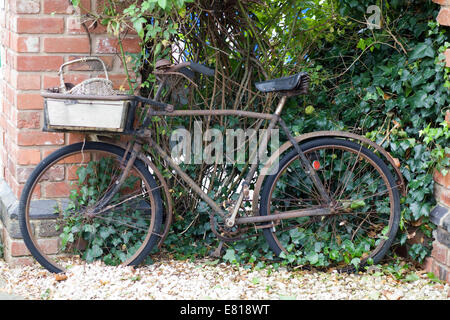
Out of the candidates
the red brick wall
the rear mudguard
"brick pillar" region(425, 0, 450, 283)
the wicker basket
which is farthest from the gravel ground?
the wicker basket

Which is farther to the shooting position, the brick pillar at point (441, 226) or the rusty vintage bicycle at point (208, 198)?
the rusty vintage bicycle at point (208, 198)

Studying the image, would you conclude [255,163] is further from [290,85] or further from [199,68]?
[199,68]

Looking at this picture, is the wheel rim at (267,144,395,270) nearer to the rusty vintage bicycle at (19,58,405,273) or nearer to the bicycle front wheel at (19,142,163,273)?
the rusty vintage bicycle at (19,58,405,273)

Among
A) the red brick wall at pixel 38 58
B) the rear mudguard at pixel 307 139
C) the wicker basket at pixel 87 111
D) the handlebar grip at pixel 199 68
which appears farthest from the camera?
the rear mudguard at pixel 307 139

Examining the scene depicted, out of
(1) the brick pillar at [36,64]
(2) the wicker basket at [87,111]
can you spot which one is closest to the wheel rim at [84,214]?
(1) the brick pillar at [36,64]

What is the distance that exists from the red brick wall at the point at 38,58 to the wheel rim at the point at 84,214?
163 millimetres

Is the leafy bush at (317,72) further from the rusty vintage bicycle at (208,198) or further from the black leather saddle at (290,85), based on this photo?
the black leather saddle at (290,85)

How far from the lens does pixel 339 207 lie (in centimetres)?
420

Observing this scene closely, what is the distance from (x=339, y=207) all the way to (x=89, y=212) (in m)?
1.59

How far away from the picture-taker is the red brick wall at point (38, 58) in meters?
4.05

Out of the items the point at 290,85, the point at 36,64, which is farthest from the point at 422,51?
the point at 36,64

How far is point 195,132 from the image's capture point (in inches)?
180

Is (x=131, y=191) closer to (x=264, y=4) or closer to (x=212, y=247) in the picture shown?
(x=212, y=247)

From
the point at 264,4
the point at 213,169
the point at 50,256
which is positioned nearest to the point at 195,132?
the point at 213,169
